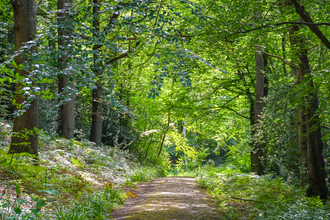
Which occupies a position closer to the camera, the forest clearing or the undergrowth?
the forest clearing

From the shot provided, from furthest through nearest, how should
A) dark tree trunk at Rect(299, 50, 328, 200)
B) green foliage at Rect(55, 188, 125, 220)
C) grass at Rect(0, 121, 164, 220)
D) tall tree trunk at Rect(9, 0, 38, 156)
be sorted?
1. dark tree trunk at Rect(299, 50, 328, 200)
2. tall tree trunk at Rect(9, 0, 38, 156)
3. green foliage at Rect(55, 188, 125, 220)
4. grass at Rect(0, 121, 164, 220)

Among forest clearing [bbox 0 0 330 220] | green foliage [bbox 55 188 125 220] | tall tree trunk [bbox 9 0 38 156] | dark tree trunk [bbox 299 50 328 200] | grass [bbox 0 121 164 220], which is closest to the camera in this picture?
grass [bbox 0 121 164 220]

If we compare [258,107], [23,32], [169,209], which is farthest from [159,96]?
[258,107]

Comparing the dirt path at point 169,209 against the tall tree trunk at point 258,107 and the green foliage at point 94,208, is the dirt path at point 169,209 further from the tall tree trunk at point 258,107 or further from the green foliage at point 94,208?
the tall tree trunk at point 258,107

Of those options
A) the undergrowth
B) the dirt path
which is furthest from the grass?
the undergrowth

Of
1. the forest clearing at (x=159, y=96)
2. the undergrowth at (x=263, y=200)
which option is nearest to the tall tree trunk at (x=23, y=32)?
the forest clearing at (x=159, y=96)

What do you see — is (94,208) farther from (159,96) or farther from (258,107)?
(258,107)

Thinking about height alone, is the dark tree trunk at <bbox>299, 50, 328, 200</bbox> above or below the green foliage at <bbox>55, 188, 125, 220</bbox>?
above

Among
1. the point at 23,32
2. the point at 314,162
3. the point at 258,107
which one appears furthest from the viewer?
the point at 258,107

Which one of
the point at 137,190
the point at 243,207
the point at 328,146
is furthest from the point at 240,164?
the point at 243,207

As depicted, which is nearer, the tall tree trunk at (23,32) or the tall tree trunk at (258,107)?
the tall tree trunk at (23,32)

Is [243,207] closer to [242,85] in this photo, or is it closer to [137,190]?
[137,190]

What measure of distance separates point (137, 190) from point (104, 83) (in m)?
4.51

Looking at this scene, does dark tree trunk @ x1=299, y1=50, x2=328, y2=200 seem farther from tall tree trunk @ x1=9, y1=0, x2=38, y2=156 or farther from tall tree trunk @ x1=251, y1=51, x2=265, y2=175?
tall tree trunk @ x1=9, y1=0, x2=38, y2=156
